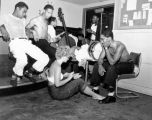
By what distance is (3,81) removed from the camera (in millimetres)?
3689

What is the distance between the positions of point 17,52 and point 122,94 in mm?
2014

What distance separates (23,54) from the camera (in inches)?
137

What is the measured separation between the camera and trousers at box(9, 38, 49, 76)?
11.2 feet

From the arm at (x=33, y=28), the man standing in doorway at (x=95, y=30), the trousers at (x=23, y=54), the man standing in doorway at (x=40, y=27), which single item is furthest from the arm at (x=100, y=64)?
the man standing in doorway at (x=95, y=30)

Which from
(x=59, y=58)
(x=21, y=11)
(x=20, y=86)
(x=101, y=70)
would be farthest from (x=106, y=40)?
(x=20, y=86)

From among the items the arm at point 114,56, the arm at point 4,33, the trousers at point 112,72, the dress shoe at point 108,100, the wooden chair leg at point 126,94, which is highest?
the arm at point 4,33

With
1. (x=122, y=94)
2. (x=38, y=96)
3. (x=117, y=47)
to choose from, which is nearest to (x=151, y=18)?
(x=117, y=47)

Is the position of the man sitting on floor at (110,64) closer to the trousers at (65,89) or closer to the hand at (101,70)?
the hand at (101,70)

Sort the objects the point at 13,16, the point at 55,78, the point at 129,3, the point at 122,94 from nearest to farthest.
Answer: the point at 55,78, the point at 13,16, the point at 122,94, the point at 129,3

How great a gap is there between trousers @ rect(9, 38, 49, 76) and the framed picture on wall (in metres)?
1.85

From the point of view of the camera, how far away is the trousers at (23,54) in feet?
11.2

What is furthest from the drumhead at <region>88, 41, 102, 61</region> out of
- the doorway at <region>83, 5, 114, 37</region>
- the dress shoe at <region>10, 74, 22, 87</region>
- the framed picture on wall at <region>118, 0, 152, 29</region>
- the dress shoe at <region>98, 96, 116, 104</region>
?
the doorway at <region>83, 5, 114, 37</region>

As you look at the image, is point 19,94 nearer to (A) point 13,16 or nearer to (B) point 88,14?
(A) point 13,16

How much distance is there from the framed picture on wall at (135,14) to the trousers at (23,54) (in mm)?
1853
